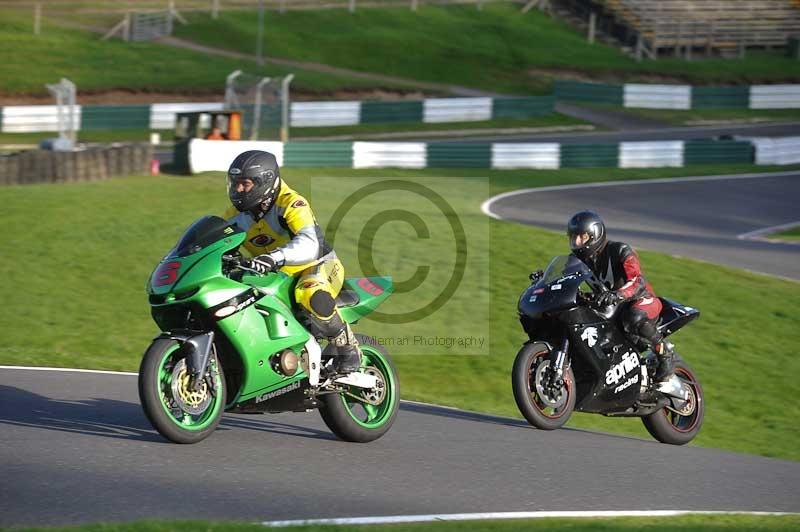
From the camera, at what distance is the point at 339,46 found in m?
49.7

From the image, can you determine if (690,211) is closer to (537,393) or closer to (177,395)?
(537,393)

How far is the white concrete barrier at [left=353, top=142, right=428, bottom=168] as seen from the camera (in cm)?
2695

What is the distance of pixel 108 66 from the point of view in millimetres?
42500

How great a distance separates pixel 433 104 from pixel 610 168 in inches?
389

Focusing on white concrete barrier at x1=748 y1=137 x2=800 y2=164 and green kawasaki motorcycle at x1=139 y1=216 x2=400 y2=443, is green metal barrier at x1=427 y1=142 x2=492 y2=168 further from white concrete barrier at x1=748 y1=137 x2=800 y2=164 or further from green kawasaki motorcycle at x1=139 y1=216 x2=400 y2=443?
green kawasaki motorcycle at x1=139 y1=216 x2=400 y2=443

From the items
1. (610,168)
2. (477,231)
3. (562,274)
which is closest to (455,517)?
(562,274)

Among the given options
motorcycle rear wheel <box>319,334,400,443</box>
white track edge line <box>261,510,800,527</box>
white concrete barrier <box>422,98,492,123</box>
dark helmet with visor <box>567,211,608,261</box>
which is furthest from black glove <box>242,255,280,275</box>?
white concrete barrier <box>422,98,492,123</box>

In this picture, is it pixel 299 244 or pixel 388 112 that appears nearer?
pixel 299 244

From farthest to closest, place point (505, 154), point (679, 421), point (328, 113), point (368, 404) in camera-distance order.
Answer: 1. point (328, 113)
2. point (505, 154)
3. point (679, 421)
4. point (368, 404)

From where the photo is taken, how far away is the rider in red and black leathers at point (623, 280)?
988 cm

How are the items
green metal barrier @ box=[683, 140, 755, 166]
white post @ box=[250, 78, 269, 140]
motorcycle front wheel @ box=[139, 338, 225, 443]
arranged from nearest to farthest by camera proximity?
motorcycle front wheel @ box=[139, 338, 225, 443] < white post @ box=[250, 78, 269, 140] < green metal barrier @ box=[683, 140, 755, 166]

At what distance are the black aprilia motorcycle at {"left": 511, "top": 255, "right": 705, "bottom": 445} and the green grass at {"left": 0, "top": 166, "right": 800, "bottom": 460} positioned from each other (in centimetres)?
135

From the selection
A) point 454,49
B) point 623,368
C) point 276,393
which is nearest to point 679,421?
point 623,368

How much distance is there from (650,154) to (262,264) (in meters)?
23.8
